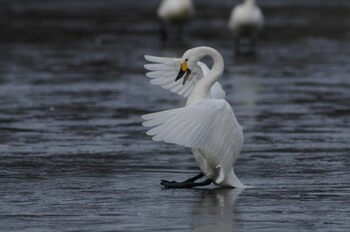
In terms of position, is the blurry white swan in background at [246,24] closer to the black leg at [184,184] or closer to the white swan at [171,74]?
the white swan at [171,74]

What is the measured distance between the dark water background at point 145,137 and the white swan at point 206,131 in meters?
0.20

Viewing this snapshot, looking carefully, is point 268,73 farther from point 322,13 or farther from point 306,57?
point 322,13

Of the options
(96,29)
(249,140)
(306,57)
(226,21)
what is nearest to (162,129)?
(249,140)

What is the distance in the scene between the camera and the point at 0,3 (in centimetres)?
4116

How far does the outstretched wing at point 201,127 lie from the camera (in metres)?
9.48

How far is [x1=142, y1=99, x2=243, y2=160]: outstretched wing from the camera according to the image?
373 inches

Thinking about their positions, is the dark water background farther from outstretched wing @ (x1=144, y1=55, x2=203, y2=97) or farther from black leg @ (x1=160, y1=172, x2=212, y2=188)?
outstretched wing @ (x1=144, y1=55, x2=203, y2=97)

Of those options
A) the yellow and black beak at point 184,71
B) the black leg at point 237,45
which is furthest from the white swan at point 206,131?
the black leg at point 237,45

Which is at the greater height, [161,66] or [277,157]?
[161,66]

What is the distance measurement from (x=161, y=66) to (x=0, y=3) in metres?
30.8

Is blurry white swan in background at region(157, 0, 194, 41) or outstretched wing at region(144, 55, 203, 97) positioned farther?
blurry white swan in background at region(157, 0, 194, 41)

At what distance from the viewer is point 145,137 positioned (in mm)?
13523

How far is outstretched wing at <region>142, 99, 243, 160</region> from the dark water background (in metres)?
0.43

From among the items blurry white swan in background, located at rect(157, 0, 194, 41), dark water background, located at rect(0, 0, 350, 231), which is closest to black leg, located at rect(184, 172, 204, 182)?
dark water background, located at rect(0, 0, 350, 231)
